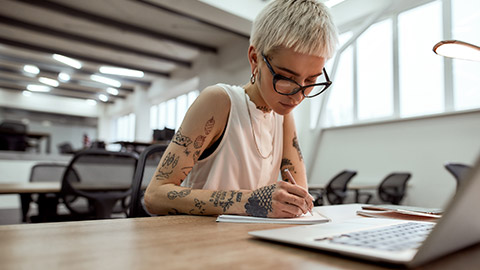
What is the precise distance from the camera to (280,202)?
0.81 m

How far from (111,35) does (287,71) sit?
7846mm

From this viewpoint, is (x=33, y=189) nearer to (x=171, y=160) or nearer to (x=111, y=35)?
(x=171, y=160)

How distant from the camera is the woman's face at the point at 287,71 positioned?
983 mm

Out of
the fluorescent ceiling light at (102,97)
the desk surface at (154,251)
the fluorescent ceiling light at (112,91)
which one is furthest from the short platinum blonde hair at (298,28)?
the fluorescent ceiling light at (102,97)

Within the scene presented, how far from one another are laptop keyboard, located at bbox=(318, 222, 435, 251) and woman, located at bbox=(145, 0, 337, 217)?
0.29 metres

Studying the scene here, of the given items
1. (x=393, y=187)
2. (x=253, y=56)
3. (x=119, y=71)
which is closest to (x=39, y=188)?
(x=253, y=56)

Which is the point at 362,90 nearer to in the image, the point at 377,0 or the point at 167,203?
the point at 377,0

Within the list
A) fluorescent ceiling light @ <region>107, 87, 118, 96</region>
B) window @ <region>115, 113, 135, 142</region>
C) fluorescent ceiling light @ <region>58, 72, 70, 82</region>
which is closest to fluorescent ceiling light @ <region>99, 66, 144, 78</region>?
fluorescent ceiling light @ <region>58, 72, 70, 82</region>

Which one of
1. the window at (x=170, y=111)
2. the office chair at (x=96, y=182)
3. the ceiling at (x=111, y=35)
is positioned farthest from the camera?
the window at (x=170, y=111)

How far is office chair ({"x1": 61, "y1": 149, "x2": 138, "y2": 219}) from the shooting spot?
2.17 m

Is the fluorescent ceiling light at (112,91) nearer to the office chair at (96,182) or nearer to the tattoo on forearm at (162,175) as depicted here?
the office chair at (96,182)

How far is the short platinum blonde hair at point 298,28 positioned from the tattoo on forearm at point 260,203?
1.38 feet

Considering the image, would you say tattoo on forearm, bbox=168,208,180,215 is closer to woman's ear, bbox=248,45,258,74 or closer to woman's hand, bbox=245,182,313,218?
woman's hand, bbox=245,182,313,218

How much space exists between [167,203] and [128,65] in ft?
31.9
